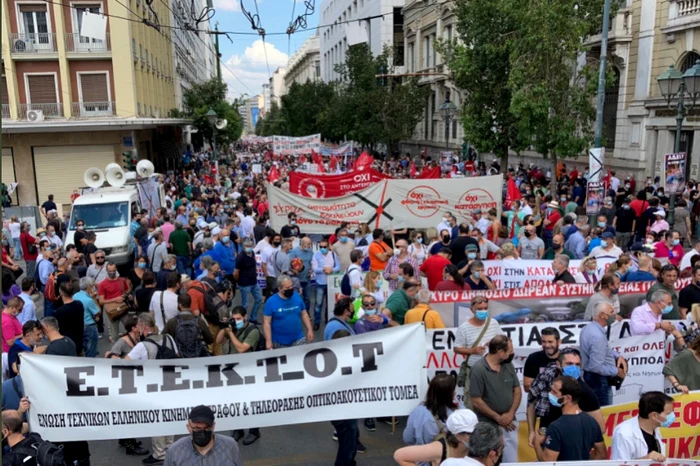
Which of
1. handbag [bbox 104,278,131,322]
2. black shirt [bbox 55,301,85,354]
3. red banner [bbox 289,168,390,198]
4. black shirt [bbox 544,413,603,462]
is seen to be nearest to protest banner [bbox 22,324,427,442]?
black shirt [bbox 544,413,603,462]

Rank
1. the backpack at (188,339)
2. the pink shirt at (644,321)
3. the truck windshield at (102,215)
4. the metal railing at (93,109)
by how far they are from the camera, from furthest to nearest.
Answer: the metal railing at (93,109), the truck windshield at (102,215), the pink shirt at (644,321), the backpack at (188,339)

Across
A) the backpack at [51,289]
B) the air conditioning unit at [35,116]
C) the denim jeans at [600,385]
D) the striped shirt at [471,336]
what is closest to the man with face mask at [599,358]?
the denim jeans at [600,385]

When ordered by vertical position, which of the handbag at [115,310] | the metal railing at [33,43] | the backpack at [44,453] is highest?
the metal railing at [33,43]

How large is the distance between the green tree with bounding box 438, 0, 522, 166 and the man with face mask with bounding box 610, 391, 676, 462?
61.3 feet

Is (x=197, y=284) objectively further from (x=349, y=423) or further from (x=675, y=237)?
(x=675, y=237)

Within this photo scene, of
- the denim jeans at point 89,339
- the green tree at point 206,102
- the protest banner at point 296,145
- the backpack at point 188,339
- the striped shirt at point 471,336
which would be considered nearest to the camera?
the striped shirt at point 471,336

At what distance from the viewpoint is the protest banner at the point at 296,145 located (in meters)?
33.3

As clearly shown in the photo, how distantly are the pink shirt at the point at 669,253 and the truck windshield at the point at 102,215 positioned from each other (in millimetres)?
11623

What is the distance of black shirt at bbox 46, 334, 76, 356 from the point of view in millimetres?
5762

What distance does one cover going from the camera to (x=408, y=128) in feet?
128

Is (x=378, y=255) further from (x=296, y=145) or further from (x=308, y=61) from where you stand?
(x=308, y=61)

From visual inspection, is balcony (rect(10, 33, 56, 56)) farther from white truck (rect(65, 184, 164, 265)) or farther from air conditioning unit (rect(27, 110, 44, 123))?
white truck (rect(65, 184, 164, 265))

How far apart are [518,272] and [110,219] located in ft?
33.1

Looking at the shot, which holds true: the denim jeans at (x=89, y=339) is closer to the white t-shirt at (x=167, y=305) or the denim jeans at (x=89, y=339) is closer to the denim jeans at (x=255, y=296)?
the white t-shirt at (x=167, y=305)
